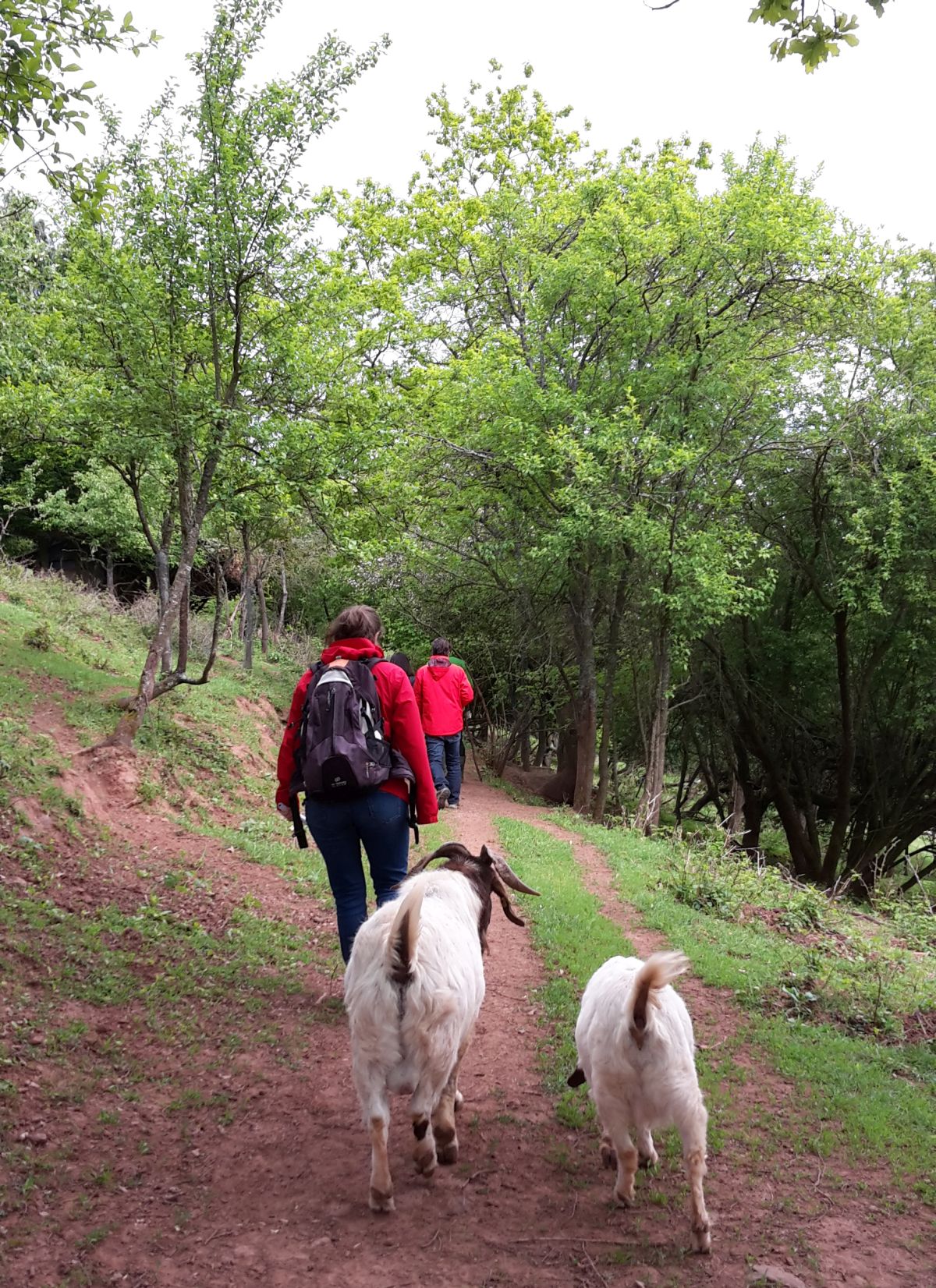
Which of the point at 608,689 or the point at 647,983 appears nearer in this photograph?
the point at 647,983

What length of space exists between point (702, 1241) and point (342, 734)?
2.67 meters

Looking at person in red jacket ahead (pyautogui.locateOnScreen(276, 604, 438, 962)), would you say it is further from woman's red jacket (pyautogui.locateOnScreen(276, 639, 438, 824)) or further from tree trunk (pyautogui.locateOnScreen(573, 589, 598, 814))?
tree trunk (pyautogui.locateOnScreen(573, 589, 598, 814))

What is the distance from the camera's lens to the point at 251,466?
30.9 ft

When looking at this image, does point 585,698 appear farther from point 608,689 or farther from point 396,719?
point 396,719

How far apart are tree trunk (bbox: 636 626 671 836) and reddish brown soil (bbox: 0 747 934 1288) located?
1124cm

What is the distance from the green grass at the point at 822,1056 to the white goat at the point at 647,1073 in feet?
4.29

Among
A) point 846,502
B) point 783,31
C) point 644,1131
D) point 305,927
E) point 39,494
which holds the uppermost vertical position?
point 846,502

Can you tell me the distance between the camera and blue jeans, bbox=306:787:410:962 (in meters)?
4.69

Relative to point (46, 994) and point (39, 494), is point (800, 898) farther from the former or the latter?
point (39, 494)

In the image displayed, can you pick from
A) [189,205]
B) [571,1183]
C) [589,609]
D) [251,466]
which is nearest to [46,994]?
[571,1183]

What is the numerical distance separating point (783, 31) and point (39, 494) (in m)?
29.2

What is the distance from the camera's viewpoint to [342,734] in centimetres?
451

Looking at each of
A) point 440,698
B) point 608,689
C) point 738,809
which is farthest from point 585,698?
point 738,809

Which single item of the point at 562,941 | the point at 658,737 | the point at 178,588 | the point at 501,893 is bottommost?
the point at 562,941
